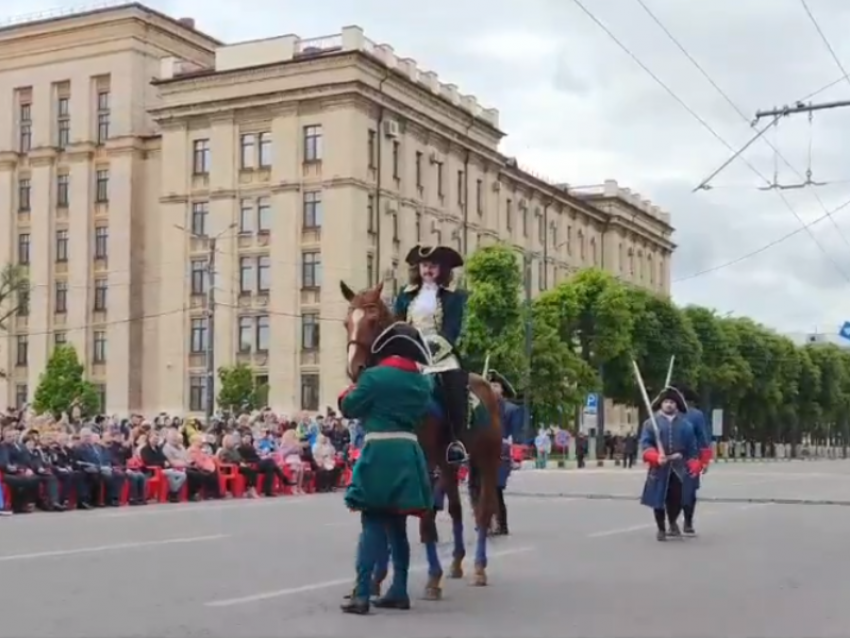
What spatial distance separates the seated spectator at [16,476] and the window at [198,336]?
48.5 meters

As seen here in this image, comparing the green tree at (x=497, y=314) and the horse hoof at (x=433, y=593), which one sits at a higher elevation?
the green tree at (x=497, y=314)

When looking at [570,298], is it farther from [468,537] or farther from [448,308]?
[448,308]

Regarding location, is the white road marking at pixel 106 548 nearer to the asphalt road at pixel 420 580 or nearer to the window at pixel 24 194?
the asphalt road at pixel 420 580

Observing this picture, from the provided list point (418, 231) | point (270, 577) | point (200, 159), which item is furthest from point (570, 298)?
point (270, 577)

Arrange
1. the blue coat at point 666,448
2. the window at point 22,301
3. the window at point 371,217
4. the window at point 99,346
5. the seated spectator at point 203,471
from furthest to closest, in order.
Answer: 1. the window at point 99,346
2. the window at point 371,217
3. the window at point 22,301
4. the seated spectator at point 203,471
5. the blue coat at point 666,448

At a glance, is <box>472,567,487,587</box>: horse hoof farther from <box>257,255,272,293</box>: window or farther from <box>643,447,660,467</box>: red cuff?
<box>257,255,272,293</box>: window

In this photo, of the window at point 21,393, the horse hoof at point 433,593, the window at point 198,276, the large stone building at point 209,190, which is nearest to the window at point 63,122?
the large stone building at point 209,190

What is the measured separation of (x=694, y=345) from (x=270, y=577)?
A: 7249 cm

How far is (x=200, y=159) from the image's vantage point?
74.9 metres

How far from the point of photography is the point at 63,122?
264ft

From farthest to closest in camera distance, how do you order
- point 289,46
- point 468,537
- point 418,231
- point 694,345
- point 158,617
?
1. point 694,345
2. point 418,231
3. point 289,46
4. point 468,537
5. point 158,617

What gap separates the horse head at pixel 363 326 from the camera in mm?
10648

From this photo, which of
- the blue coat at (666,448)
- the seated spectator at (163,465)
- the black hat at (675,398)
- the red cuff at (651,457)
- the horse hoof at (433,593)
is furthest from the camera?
the seated spectator at (163,465)

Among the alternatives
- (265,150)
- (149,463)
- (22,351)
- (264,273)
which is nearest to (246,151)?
(265,150)
